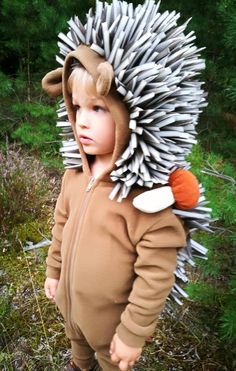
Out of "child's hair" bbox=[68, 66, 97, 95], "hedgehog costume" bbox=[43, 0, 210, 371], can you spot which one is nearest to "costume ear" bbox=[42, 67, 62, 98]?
"hedgehog costume" bbox=[43, 0, 210, 371]

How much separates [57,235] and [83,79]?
58 centimetres

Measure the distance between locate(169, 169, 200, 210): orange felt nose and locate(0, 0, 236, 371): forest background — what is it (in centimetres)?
40

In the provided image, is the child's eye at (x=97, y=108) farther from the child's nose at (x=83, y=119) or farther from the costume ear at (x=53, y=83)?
the costume ear at (x=53, y=83)

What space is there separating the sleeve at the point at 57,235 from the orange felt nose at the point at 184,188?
0.41 meters

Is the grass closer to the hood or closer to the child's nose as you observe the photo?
the hood

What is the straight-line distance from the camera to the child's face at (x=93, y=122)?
0.98 meters

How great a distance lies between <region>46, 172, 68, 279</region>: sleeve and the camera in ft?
4.16

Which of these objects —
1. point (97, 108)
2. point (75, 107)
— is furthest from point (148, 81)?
point (75, 107)

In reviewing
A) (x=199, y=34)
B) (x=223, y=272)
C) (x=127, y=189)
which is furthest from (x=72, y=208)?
(x=199, y=34)

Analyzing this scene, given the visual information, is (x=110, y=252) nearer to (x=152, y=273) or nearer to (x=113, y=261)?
(x=113, y=261)

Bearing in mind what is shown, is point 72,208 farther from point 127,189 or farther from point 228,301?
point 228,301

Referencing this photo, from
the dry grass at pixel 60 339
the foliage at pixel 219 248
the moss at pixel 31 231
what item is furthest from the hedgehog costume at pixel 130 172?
the moss at pixel 31 231

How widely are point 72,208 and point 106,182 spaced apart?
161mm

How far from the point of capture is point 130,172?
100cm
